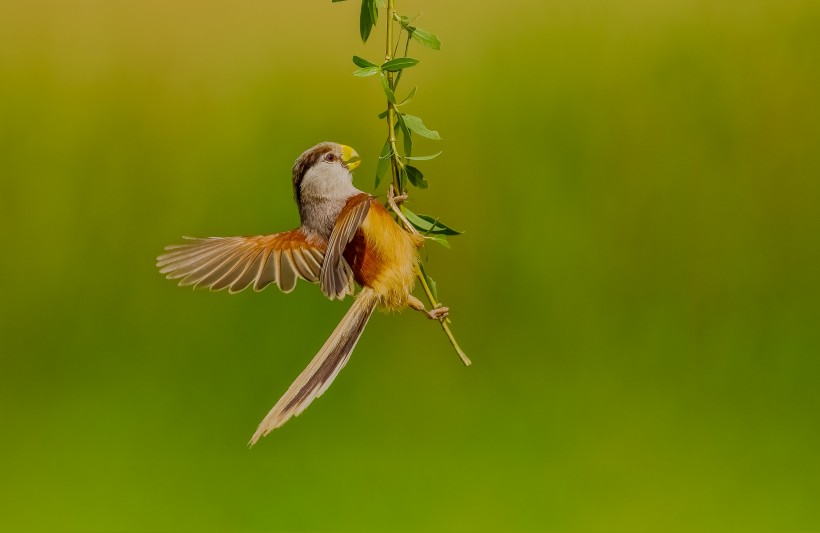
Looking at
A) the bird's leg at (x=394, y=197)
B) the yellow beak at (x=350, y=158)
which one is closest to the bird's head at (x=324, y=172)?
the yellow beak at (x=350, y=158)

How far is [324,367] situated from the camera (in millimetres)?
821

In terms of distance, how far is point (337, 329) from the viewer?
0.90 m

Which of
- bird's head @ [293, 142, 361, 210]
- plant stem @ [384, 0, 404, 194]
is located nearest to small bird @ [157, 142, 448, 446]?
bird's head @ [293, 142, 361, 210]

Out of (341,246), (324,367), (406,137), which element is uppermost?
(406,137)

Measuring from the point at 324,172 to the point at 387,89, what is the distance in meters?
→ 0.23

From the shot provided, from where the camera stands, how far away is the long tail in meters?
0.69

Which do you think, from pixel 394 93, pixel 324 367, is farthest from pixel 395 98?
pixel 324 367

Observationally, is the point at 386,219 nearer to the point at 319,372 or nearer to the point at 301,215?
the point at 301,215

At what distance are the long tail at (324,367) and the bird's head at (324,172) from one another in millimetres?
135

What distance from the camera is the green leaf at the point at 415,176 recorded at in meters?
0.77

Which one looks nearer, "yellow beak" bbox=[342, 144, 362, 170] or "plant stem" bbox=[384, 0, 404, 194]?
"plant stem" bbox=[384, 0, 404, 194]

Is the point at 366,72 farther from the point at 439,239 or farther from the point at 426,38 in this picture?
the point at 439,239

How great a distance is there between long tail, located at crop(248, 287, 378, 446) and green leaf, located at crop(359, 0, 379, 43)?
11.7 inches

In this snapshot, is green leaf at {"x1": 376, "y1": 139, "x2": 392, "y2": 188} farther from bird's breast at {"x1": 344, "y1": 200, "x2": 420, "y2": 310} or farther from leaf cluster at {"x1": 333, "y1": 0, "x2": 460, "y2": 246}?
bird's breast at {"x1": 344, "y1": 200, "x2": 420, "y2": 310}
